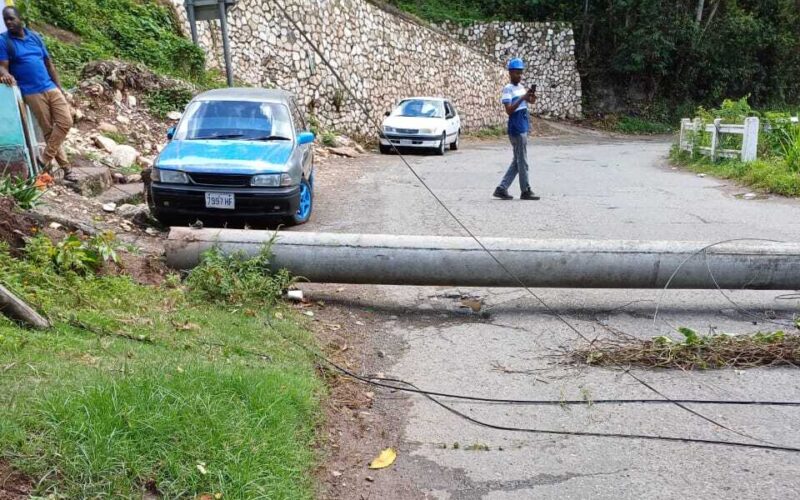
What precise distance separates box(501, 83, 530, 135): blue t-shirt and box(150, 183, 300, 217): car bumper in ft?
13.4

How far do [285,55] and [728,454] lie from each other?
19.4 meters

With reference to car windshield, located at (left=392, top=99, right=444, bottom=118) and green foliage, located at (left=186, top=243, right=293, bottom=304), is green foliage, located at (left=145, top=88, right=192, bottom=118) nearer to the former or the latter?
green foliage, located at (left=186, top=243, right=293, bottom=304)

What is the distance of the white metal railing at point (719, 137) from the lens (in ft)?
48.8

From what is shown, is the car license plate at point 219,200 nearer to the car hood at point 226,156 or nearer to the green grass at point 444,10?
the car hood at point 226,156

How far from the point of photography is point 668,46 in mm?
37781

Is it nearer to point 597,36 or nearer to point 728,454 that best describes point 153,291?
point 728,454

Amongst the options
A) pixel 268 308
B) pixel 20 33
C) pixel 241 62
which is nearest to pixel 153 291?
pixel 268 308

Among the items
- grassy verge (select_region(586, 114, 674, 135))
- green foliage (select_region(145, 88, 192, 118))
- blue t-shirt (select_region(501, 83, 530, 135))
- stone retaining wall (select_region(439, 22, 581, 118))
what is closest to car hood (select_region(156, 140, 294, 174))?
blue t-shirt (select_region(501, 83, 530, 135))

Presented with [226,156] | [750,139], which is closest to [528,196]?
[226,156]

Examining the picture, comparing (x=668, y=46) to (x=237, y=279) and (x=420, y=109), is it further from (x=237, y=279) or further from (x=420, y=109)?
(x=237, y=279)

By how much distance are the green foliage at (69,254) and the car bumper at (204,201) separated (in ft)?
7.82

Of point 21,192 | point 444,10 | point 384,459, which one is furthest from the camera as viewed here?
point 444,10

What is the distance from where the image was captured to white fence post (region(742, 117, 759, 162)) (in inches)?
583

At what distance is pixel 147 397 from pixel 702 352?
377 cm
